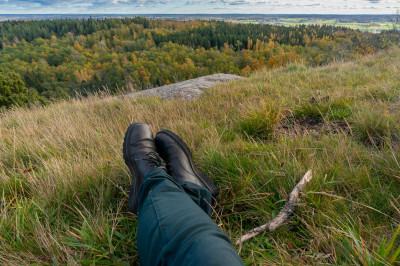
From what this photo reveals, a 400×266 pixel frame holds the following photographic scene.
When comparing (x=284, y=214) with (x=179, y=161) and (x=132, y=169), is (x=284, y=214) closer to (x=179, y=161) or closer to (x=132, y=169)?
(x=179, y=161)

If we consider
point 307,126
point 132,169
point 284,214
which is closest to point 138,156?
point 132,169

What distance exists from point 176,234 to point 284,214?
2.14 feet

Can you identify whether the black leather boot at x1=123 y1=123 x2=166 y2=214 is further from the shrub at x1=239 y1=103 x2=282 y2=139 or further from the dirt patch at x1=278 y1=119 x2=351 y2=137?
the dirt patch at x1=278 y1=119 x2=351 y2=137

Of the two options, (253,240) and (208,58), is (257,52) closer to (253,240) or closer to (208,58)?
(208,58)

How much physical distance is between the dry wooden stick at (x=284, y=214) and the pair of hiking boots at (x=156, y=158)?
1.33 feet

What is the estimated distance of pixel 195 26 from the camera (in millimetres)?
84000

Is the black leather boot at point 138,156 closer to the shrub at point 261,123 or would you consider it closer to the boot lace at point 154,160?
the boot lace at point 154,160

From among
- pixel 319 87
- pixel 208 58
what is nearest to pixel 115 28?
pixel 208 58

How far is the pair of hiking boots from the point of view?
4.94ft

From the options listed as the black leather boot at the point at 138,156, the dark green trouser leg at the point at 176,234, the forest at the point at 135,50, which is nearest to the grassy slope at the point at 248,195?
the black leather boot at the point at 138,156

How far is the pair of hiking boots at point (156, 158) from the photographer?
1.50m

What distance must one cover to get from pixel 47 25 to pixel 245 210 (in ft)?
401

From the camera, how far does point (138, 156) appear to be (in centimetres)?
171

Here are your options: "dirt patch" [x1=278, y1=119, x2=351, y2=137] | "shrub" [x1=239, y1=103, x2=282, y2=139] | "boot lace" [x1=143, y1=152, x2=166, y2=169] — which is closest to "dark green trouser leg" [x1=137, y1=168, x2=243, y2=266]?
"boot lace" [x1=143, y1=152, x2=166, y2=169]
